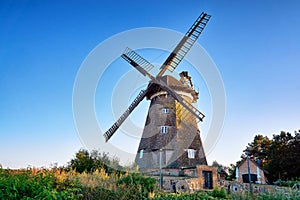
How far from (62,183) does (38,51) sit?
562 cm

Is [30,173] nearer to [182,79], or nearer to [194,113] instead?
[194,113]

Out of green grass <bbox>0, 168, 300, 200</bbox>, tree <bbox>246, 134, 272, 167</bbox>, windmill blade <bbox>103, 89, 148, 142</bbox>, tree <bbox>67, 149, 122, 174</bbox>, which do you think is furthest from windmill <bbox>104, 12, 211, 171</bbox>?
tree <bbox>246, 134, 272, 167</bbox>

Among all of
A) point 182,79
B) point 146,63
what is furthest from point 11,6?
point 182,79

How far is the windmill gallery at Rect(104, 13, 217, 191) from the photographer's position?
17891 mm

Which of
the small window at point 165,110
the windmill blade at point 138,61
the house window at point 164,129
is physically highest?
the windmill blade at point 138,61

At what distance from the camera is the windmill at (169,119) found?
59.6 feet

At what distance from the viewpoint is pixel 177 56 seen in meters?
19.4

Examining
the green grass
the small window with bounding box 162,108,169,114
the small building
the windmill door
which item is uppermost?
the small window with bounding box 162,108,169,114

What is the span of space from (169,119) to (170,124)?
14.3 inches

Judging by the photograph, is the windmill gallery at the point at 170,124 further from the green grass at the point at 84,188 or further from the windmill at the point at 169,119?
the green grass at the point at 84,188

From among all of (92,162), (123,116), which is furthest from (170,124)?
(92,162)

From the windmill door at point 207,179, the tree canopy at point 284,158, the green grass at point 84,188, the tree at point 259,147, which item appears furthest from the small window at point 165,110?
the tree at point 259,147

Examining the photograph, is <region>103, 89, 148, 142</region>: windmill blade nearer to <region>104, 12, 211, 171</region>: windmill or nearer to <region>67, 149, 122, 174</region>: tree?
<region>104, 12, 211, 171</region>: windmill

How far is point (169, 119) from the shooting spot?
62.4 ft
